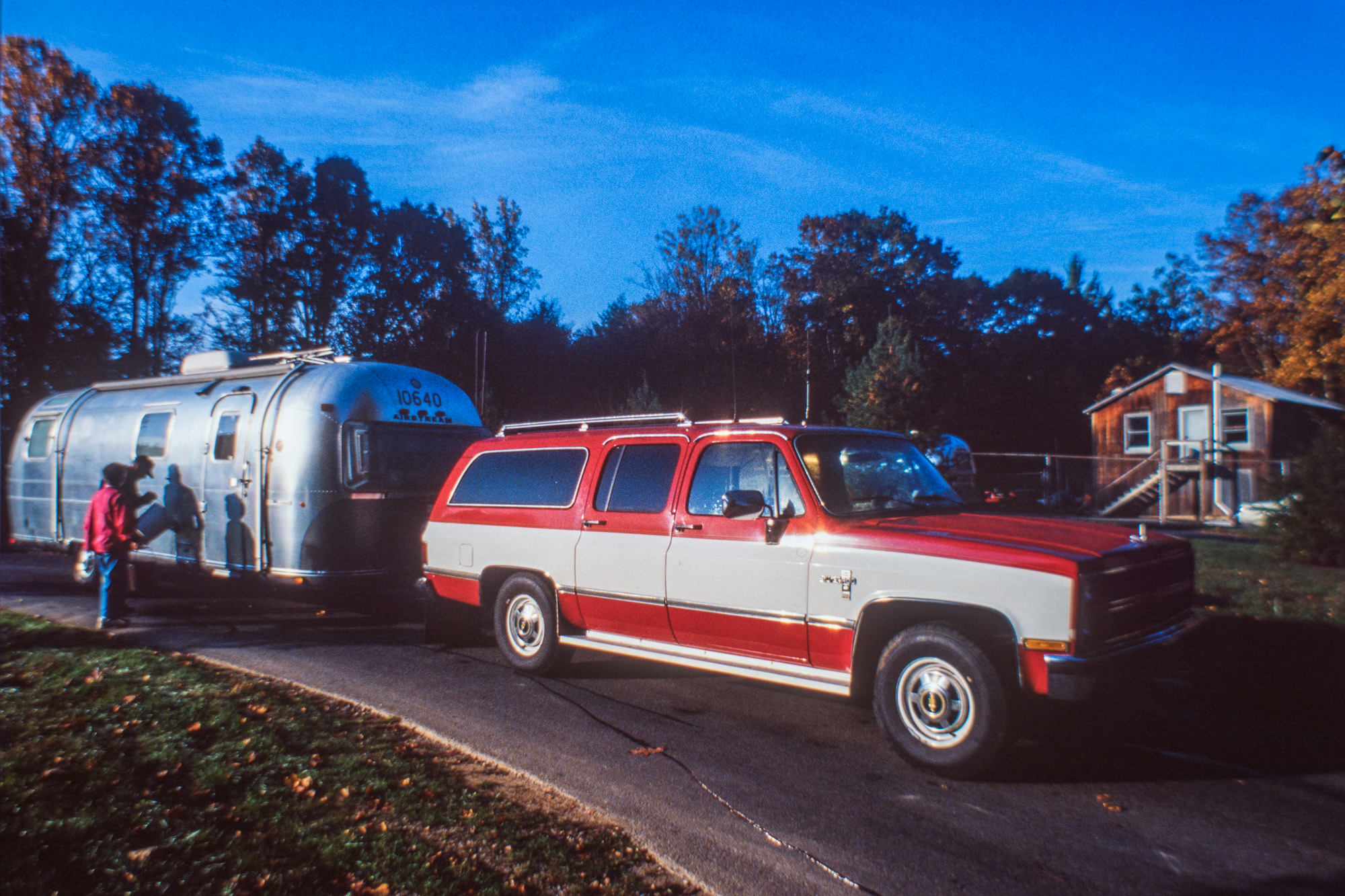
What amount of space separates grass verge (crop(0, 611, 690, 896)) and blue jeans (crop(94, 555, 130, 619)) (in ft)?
10.4

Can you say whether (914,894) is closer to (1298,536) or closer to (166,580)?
(1298,536)

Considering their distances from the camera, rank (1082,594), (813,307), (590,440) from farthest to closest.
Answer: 1. (813,307)
2. (590,440)
3. (1082,594)

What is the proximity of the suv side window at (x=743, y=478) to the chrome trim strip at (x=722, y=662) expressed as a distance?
1.00 metres

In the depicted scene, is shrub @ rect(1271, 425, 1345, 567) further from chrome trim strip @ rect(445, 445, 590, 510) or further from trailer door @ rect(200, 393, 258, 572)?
trailer door @ rect(200, 393, 258, 572)

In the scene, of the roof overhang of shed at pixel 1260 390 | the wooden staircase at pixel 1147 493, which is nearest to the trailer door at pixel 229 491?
the wooden staircase at pixel 1147 493

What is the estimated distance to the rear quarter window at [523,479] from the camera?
7.25m

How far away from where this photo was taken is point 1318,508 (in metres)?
10.5

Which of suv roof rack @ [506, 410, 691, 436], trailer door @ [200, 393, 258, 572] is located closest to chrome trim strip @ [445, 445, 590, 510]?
suv roof rack @ [506, 410, 691, 436]

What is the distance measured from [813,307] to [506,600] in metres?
42.2

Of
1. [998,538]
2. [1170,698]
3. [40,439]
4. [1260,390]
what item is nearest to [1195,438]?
[1260,390]

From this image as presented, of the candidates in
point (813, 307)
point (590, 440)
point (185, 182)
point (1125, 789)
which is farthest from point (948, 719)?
point (813, 307)

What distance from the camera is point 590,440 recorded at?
7.25 metres

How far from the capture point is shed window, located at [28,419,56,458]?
14.0 m

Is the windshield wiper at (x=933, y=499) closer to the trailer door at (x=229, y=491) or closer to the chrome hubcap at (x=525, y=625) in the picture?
the chrome hubcap at (x=525, y=625)
